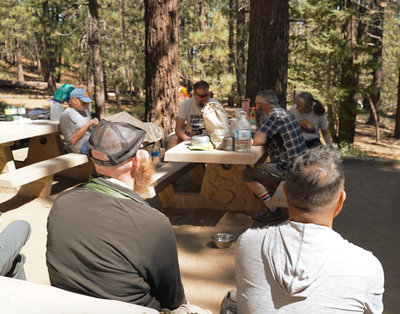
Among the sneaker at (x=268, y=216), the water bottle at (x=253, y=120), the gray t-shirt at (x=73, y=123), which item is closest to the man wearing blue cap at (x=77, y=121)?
the gray t-shirt at (x=73, y=123)

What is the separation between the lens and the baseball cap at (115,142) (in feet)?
6.15

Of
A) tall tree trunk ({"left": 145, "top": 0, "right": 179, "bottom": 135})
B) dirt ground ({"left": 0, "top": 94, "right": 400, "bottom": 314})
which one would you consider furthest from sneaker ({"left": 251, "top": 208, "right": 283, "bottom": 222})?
tall tree trunk ({"left": 145, "top": 0, "right": 179, "bottom": 135})

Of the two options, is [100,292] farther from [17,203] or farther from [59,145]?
[59,145]

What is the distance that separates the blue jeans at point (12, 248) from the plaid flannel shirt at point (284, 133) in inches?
99.1

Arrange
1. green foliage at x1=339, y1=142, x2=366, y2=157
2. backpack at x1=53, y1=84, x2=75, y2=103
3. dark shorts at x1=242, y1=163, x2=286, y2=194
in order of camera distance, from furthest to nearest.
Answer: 1. green foliage at x1=339, y1=142, x2=366, y2=157
2. backpack at x1=53, y1=84, x2=75, y2=103
3. dark shorts at x1=242, y1=163, x2=286, y2=194

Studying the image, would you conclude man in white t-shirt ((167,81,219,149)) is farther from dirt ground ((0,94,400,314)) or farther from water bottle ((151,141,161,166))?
dirt ground ((0,94,400,314))

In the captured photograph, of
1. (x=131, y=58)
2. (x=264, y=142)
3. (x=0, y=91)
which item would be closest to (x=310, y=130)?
(x=264, y=142)

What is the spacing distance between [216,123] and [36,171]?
2.17 meters

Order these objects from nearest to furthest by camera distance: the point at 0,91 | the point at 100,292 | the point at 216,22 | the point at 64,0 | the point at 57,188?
the point at 100,292 → the point at 57,188 → the point at 64,0 → the point at 216,22 → the point at 0,91

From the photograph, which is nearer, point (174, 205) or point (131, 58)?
point (174, 205)

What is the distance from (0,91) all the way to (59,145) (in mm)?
20507

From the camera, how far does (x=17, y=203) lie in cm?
521

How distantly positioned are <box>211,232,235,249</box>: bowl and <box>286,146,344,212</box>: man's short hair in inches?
96.8

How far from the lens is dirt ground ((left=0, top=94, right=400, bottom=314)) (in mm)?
3336
